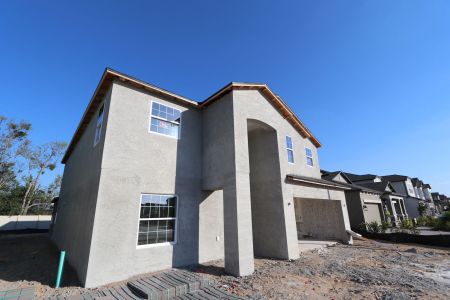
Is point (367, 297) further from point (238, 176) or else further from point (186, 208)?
point (186, 208)

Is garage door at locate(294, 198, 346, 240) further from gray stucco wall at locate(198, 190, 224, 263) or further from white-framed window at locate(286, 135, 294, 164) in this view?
gray stucco wall at locate(198, 190, 224, 263)

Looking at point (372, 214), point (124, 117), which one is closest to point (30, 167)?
point (124, 117)

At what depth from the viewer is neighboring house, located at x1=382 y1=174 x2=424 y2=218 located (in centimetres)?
3384

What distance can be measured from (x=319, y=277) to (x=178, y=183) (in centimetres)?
659

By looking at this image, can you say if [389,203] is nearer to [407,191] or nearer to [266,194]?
[407,191]

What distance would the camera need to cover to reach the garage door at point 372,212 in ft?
62.8

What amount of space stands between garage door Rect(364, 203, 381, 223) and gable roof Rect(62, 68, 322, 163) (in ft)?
36.1

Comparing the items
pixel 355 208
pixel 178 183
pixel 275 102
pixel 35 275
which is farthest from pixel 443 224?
pixel 35 275

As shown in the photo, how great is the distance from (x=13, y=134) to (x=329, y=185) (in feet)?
134

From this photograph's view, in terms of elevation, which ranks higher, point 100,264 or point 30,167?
point 30,167

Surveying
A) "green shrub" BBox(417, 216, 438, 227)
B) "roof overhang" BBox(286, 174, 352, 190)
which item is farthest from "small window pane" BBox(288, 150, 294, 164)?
"green shrub" BBox(417, 216, 438, 227)

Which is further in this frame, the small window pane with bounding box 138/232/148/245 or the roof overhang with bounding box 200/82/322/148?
the roof overhang with bounding box 200/82/322/148

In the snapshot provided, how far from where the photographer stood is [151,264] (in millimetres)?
7734

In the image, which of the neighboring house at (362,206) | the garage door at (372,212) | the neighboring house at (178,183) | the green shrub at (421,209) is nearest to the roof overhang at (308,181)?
the neighboring house at (178,183)
